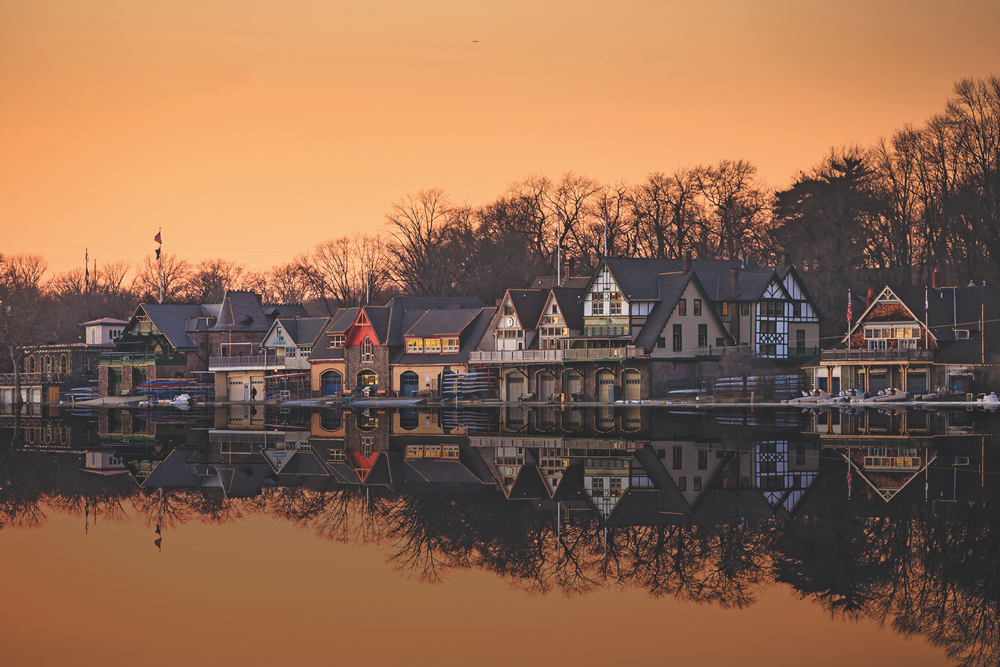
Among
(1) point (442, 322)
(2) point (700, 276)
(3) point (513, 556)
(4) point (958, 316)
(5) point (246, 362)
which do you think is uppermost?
(2) point (700, 276)

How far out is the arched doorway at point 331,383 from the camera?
301 ft

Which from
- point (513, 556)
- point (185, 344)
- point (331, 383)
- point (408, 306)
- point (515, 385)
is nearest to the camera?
point (513, 556)

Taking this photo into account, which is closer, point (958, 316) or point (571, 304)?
point (958, 316)

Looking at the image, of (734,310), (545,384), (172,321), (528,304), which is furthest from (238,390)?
(734,310)

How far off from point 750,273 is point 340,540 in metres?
65.5

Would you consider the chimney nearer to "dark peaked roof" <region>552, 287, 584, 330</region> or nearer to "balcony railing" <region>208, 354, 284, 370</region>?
"dark peaked roof" <region>552, 287, 584, 330</region>

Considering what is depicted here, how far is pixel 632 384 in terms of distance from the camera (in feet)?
257

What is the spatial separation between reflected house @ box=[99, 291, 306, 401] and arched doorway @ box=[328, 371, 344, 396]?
29.3 ft

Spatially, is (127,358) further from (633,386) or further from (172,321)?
(633,386)

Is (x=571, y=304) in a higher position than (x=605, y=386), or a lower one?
higher

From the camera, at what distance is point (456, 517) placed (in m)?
26.4

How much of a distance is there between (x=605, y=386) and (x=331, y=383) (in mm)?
25853

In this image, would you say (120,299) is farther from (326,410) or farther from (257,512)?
(257,512)

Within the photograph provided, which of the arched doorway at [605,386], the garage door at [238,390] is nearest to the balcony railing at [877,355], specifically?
the arched doorway at [605,386]
